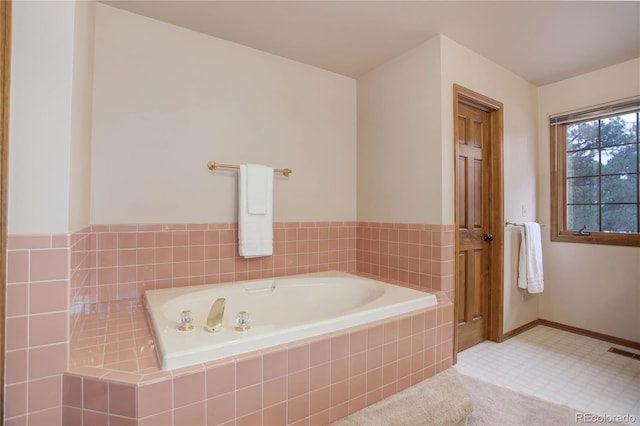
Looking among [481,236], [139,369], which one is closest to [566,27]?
[481,236]

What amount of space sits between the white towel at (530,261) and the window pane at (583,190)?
0.48 meters

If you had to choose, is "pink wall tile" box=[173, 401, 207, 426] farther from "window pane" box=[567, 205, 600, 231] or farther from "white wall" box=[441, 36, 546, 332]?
"window pane" box=[567, 205, 600, 231]

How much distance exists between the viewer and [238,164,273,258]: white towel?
6.88 ft

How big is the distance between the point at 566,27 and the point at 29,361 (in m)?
3.15

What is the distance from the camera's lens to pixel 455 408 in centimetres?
138

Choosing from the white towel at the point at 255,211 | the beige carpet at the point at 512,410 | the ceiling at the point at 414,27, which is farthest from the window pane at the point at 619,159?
the white towel at the point at 255,211

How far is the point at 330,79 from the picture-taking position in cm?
265

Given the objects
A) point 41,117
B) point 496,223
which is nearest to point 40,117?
point 41,117

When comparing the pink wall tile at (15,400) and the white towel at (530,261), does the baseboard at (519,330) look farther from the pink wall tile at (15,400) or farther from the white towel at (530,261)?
the pink wall tile at (15,400)

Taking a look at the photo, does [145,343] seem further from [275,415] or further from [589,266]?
[589,266]

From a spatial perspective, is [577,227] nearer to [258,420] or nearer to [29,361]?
[258,420]

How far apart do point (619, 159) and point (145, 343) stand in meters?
3.44

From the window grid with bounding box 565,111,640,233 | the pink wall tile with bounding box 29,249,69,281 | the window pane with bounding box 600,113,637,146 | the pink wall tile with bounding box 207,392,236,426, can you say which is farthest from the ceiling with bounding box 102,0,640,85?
the pink wall tile with bounding box 207,392,236,426

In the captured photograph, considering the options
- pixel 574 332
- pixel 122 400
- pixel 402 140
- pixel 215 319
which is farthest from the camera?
pixel 574 332
